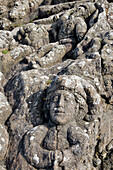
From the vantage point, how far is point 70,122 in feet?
26.2

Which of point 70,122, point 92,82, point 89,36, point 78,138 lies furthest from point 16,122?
point 89,36

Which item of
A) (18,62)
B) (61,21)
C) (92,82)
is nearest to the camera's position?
(92,82)

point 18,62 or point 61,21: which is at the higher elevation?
point 61,21

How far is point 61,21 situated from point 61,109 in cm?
994

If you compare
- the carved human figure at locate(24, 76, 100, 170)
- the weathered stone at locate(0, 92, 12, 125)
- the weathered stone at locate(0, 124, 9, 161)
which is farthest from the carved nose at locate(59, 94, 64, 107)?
the weathered stone at locate(0, 92, 12, 125)

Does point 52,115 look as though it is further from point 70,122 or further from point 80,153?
point 80,153

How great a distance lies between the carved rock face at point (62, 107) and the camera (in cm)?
765

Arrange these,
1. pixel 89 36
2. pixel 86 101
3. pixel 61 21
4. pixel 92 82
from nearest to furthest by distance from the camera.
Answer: pixel 86 101, pixel 92 82, pixel 89 36, pixel 61 21

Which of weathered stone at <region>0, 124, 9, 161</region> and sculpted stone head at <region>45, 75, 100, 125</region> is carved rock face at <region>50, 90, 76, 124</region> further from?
weathered stone at <region>0, 124, 9, 161</region>

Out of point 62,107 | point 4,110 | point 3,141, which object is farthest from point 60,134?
point 4,110

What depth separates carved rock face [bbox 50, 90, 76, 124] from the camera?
25.1ft

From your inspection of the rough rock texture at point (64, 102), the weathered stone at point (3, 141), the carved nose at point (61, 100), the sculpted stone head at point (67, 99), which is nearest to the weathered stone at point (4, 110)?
the rough rock texture at point (64, 102)

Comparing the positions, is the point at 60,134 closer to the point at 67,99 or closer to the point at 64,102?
the point at 64,102

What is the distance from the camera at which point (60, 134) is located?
24.9 feet
